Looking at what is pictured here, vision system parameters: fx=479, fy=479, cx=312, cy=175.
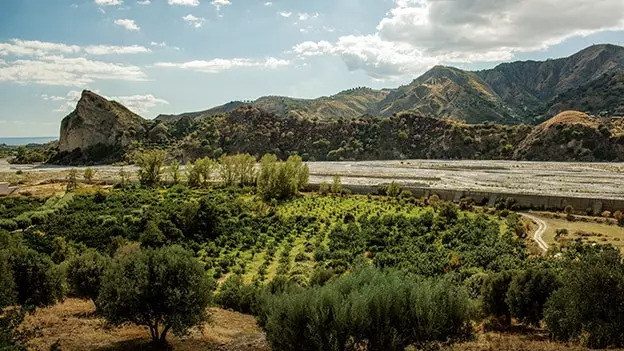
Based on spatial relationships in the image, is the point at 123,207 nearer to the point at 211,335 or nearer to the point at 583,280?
the point at 211,335

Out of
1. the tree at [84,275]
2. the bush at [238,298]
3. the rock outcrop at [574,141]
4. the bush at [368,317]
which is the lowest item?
the bush at [238,298]

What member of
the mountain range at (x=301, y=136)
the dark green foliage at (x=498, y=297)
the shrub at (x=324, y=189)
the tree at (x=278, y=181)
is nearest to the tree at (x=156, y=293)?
the dark green foliage at (x=498, y=297)

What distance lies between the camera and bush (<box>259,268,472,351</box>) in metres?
16.5

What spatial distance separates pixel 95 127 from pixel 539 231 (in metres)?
146

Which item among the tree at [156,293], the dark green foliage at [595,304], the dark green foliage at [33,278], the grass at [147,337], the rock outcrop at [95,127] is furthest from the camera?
the rock outcrop at [95,127]

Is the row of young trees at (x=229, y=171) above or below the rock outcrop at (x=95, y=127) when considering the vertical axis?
below

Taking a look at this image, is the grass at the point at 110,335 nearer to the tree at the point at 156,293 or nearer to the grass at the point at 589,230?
the tree at the point at 156,293

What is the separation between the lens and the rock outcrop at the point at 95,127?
157 meters

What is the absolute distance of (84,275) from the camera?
90.8ft

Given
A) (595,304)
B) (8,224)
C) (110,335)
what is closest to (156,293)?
(110,335)

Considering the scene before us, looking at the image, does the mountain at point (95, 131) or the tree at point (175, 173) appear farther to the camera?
the mountain at point (95, 131)

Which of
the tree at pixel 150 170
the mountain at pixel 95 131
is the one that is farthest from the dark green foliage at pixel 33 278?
the mountain at pixel 95 131

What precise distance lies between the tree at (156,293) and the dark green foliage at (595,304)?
47.9 ft

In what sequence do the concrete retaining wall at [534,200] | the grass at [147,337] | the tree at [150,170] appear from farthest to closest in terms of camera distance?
1. the tree at [150,170]
2. the concrete retaining wall at [534,200]
3. the grass at [147,337]
